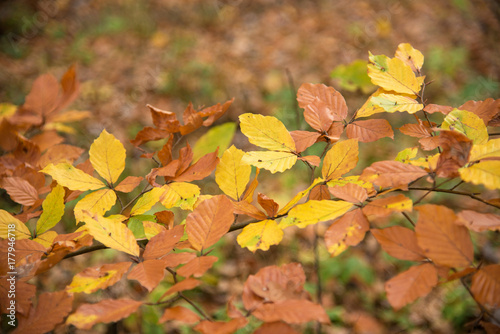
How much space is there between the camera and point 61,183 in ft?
1.66

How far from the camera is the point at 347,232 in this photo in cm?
43

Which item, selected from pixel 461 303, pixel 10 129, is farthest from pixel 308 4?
pixel 10 129

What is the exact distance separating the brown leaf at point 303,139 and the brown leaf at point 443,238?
192 mm

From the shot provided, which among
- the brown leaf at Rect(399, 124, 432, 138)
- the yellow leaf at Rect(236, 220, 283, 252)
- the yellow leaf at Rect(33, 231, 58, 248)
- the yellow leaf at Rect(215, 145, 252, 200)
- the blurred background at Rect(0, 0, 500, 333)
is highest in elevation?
the brown leaf at Rect(399, 124, 432, 138)

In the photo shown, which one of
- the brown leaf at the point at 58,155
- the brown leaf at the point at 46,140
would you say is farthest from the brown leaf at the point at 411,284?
the brown leaf at the point at 46,140

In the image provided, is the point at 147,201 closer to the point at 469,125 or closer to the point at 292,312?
the point at 292,312

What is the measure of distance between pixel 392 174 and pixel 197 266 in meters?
0.28

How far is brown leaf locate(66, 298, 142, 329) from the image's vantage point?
39 centimetres

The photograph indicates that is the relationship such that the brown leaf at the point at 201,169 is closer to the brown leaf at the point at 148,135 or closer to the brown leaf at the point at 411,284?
the brown leaf at the point at 148,135

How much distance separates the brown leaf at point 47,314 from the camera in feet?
1.46

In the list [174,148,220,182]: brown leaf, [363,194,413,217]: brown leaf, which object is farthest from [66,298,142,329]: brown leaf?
[363,194,413,217]: brown leaf

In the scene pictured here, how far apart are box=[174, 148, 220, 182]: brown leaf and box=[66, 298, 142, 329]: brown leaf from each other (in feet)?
0.69

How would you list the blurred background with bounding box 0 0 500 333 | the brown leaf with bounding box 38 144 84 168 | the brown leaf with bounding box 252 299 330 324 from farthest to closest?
the blurred background with bounding box 0 0 500 333 → the brown leaf with bounding box 38 144 84 168 → the brown leaf with bounding box 252 299 330 324

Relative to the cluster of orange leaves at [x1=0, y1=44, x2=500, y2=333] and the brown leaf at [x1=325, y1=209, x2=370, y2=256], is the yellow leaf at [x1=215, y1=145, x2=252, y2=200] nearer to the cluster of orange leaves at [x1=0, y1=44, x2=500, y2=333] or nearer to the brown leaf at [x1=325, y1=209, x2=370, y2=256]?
the cluster of orange leaves at [x1=0, y1=44, x2=500, y2=333]
